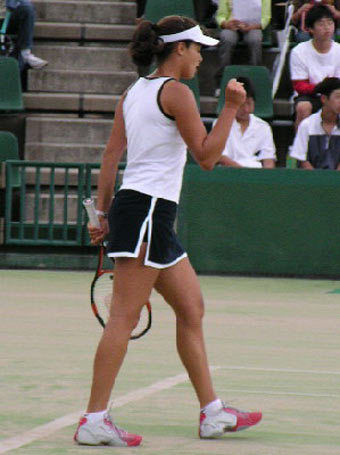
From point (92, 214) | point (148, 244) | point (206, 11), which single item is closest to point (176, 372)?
point (92, 214)

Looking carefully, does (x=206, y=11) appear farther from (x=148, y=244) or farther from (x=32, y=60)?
(x=148, y=244)

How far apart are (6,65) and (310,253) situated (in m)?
4.52

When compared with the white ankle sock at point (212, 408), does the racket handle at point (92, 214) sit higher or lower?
higher

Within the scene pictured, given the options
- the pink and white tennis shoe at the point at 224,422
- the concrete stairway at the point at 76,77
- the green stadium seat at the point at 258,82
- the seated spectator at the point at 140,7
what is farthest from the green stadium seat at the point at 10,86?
the pink and white tennis shoe at the point at 224,422

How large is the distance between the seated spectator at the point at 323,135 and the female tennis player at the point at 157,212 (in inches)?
297

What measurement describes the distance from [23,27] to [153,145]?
34.5ft

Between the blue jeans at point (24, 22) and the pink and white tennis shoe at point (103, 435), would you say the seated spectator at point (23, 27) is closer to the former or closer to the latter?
the blue jeans at point (24, 22)

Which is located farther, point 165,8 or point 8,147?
point 165,8

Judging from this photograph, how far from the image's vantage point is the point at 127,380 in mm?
6727

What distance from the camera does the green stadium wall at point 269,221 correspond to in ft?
40.2

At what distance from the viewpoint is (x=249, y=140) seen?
1299 cm

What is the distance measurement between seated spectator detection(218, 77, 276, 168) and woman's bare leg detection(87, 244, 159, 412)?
25.5 ft

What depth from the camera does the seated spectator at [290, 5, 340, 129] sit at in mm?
13906

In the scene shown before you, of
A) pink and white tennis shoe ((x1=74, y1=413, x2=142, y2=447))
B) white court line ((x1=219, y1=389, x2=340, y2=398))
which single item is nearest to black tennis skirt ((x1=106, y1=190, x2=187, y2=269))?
pink and white tennis shoe ((x1=74, y1=413, x2=142, y2=447))
